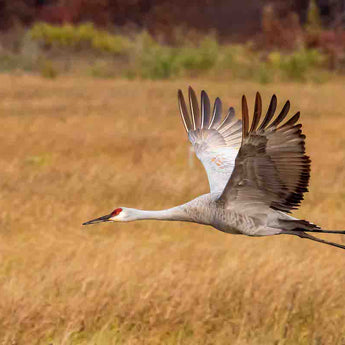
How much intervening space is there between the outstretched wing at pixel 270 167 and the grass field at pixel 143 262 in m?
1.31

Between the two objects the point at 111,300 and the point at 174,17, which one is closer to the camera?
the point at 111,300

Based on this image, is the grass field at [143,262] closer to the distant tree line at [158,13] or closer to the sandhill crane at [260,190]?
the sandhill crane at [260,190]

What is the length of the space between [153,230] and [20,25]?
40.8m

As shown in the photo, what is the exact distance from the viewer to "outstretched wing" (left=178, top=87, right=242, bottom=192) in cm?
688

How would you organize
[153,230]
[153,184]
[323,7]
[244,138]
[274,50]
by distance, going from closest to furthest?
[244,138]
[153,230]
[153,184]
[274,50]
[323,7]

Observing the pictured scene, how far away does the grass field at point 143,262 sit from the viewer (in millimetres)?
6863

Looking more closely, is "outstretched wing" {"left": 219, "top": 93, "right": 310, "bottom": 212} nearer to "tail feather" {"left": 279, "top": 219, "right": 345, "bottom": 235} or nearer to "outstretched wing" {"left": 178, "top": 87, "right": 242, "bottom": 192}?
"tail feather" {"left": 279, "top": 219, "right": 345, "bottom": 235}

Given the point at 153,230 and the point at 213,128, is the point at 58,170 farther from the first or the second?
the point at 213,128

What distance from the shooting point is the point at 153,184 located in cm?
1230

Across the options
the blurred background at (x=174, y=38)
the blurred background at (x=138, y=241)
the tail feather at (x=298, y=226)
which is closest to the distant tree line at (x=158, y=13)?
the blurred background at (x=174, y=38)

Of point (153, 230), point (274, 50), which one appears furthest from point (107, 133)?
point (274, 50)

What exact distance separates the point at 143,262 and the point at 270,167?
304 cm

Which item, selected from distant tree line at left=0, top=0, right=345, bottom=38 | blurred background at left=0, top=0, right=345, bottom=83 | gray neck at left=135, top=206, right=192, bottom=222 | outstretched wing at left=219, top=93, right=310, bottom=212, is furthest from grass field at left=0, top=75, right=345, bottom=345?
distant tree line at left=0, top=0, right=345, bottom=38

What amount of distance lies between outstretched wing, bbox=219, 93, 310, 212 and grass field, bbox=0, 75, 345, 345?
1305 mm
